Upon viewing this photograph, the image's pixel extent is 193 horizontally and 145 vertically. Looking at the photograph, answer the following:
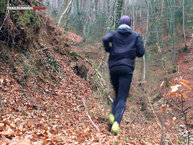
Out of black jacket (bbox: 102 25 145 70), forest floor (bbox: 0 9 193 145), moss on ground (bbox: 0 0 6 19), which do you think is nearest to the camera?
forest floor (bbox: 0 9 193 145)

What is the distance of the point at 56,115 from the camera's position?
6.02 meters

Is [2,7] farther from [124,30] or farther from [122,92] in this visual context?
[122,92]

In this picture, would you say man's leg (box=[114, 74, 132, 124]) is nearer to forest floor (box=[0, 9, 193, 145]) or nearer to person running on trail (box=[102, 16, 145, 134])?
person running on trail (box=[102, 16, 145, 134])

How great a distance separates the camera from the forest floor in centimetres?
367

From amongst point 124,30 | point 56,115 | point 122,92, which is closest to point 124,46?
point 124,30

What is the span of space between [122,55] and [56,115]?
3.06m

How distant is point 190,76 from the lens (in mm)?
23438

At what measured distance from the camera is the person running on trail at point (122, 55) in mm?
3967

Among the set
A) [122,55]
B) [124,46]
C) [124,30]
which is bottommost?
[122,55]

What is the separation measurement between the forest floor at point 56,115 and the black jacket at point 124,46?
1.18 m

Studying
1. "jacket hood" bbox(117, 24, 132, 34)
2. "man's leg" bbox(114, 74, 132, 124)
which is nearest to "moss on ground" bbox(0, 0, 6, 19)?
"jacket hood" bbox(117, 24, 132, 34)

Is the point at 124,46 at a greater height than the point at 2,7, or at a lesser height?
lesser

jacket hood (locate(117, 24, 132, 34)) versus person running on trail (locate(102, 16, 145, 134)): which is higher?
jacket hood (locate(117, 24, 132, 34))

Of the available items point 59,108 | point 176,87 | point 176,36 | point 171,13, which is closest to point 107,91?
point 59,108
